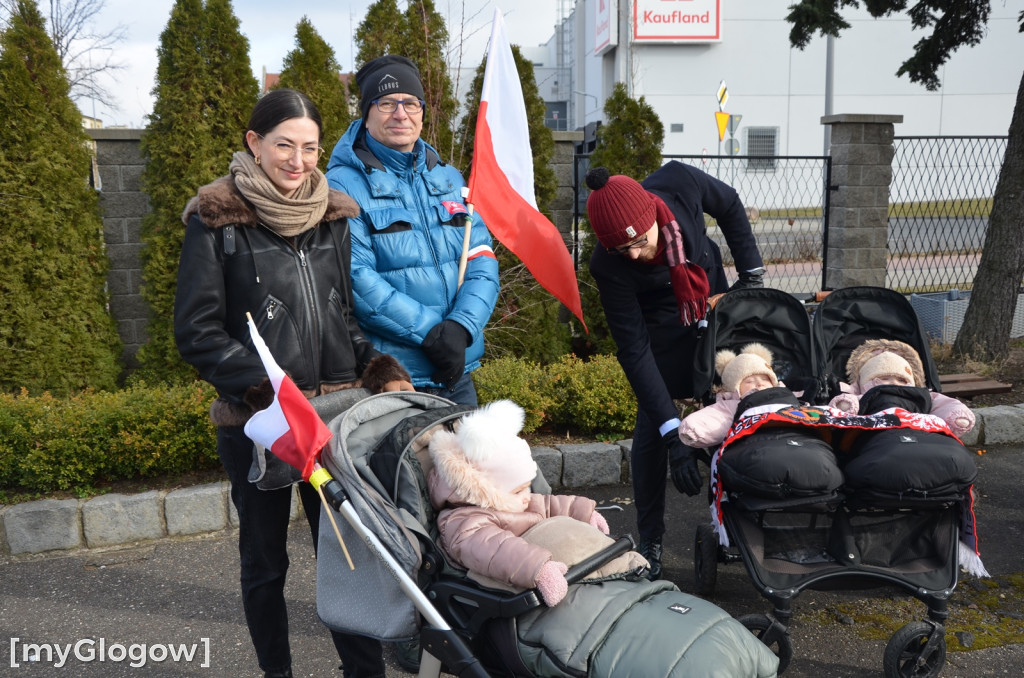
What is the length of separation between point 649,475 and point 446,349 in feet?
4.51

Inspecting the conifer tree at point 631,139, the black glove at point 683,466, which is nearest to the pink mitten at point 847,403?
the black glove at point 683,466

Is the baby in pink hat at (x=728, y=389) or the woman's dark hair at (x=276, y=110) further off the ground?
the woman's dark hair at (x=276, y=110)

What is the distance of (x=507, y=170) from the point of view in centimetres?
396

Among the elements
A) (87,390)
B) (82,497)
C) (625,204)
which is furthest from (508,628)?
(87,390)

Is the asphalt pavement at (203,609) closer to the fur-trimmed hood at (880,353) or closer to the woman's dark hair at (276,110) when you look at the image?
the fur-trimmed hood at (880,353)

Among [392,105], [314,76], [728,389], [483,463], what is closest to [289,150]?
[392,105]

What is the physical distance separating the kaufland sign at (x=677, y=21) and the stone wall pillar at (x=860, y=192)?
22.0m

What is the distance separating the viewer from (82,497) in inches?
189

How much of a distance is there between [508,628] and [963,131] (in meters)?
31.6

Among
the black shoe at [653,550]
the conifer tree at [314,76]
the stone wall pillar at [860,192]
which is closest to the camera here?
the black shoe at [653,550]

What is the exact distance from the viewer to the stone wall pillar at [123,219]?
6703mm

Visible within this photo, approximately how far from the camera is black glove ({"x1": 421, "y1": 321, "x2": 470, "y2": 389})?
3158mm

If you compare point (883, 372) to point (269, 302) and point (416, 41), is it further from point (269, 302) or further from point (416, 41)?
point (416, 41)

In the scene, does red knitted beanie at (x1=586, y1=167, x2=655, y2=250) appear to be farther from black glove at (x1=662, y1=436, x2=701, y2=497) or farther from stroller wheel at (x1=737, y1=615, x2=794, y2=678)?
stroller wheel at (x1=737, y1=615, x2=794, y2=678)
